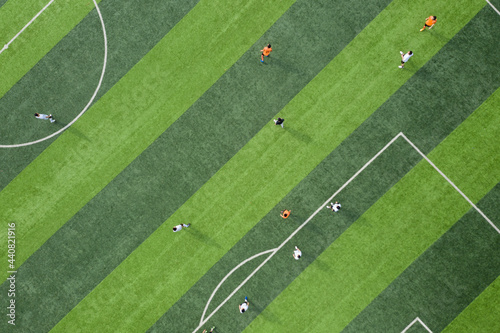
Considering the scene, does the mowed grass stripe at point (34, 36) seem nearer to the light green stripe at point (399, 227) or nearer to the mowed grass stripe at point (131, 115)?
the mowed grass stripe at point (131, 115)

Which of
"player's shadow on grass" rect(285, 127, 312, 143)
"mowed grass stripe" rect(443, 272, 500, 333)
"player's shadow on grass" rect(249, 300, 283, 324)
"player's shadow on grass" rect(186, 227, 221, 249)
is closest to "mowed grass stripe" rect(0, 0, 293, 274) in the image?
"player's shadow on grass" rect(285, 127, 312, 143)

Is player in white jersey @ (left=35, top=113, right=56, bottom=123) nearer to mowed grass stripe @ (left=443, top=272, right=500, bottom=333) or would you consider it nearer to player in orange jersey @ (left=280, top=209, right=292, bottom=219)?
player in orange jersey @ (left=280, top=209, right=292, bottom=219)

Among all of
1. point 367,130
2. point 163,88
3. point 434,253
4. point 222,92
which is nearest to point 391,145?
point 367,130

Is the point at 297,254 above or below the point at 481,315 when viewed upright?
above

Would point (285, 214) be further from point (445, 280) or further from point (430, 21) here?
point (430, 21)

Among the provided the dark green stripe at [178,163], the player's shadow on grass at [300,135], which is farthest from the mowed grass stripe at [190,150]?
the player's shadow on grass at [300,135]

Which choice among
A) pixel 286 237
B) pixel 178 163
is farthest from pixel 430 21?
pixel 178 163
